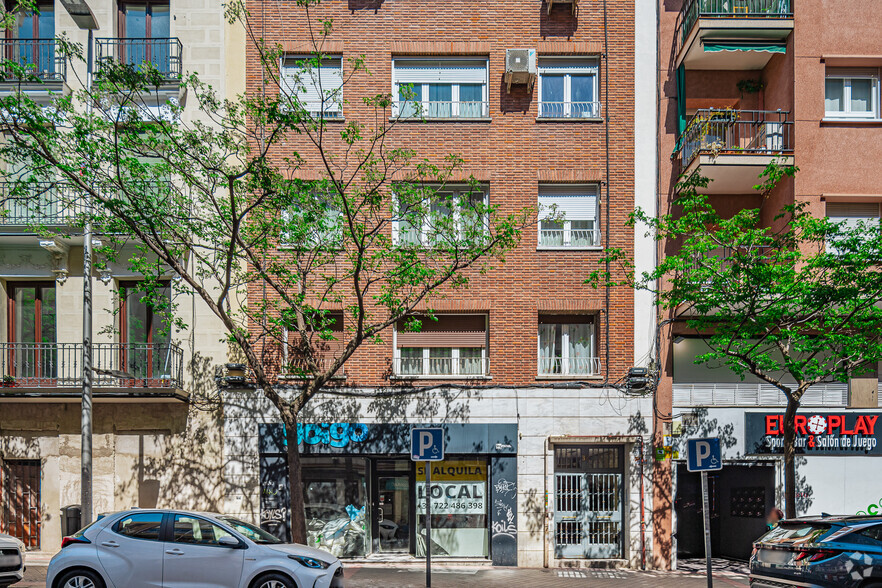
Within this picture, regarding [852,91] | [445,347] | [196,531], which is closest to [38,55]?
[445,347]

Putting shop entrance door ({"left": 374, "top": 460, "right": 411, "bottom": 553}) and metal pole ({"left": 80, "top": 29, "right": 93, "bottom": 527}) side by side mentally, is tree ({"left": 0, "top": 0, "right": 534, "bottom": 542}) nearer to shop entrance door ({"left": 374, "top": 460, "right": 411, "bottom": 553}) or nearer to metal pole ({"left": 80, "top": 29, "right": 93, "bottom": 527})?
metal pole ({"left": 80, "top": 29, "right": 93, "bottom": 527})

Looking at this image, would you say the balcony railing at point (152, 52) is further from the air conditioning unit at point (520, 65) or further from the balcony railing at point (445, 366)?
the balcony railing at point (445, 366)

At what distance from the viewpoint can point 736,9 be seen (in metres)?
16.6

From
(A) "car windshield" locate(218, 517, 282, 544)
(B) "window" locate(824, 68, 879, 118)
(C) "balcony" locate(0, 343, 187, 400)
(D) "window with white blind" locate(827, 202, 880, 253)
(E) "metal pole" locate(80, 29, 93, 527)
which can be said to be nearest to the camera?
(A) "car windshield" locate(218, 517, 282, 544)

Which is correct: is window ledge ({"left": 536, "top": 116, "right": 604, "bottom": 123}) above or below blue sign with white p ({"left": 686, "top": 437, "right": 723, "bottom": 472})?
above

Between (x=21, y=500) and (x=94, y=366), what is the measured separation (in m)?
3.39

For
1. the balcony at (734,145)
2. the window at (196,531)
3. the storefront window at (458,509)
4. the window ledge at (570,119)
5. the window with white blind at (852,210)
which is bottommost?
the storefront window at (458,509)

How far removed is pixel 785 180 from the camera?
54.1 ft

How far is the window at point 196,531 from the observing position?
34.5ft

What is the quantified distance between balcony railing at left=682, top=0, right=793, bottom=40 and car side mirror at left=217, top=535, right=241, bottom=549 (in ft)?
46.2

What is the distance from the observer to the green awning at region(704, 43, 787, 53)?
1628cm

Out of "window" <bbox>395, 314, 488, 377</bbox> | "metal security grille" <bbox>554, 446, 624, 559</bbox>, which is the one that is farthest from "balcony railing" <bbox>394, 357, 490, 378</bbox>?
"metal security grille" <bbox>554, 446, 624, 559</bbox>

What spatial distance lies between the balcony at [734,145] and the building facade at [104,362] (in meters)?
10.4

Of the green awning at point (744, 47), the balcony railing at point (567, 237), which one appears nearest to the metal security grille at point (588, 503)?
the balcony railing at point (567, 237)
